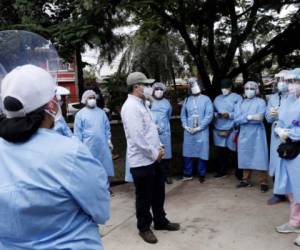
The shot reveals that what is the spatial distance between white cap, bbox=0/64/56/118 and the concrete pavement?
2904 millimetres

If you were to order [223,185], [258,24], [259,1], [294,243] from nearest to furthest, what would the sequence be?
[294,243] → [223,185] → [259,1] → [258,24]

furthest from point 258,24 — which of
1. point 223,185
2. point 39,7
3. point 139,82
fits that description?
point 139,82

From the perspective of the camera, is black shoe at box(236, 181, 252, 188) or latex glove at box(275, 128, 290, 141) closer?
latex glove at box(275, 128, 290, 141)

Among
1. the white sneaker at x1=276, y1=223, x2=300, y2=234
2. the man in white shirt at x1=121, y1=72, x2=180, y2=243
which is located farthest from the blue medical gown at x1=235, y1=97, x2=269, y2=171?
the man in white shirt at x1=121, y1=72, x2=180, y2=243

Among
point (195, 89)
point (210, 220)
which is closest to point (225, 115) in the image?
point (195, 89)

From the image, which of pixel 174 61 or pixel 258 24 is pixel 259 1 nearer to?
pixel 258 24

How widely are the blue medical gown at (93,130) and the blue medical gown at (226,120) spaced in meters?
1.92

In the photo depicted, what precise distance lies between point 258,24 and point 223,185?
3.28 meters

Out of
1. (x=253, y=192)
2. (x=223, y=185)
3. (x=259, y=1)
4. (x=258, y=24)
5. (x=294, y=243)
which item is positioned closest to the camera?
(x=294, y=243)

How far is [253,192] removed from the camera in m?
6.09

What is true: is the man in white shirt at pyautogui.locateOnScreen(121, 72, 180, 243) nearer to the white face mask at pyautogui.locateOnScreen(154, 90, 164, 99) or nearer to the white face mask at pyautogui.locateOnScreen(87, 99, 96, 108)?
the white face mask at pyautogui.locateOnScreen(87, 99, 96, 108)

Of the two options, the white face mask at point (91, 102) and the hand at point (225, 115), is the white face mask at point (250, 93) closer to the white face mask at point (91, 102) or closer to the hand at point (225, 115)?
→ the hand at point (225, 115)

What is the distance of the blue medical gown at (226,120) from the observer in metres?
6.80

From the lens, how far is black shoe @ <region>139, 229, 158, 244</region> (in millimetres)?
4363
